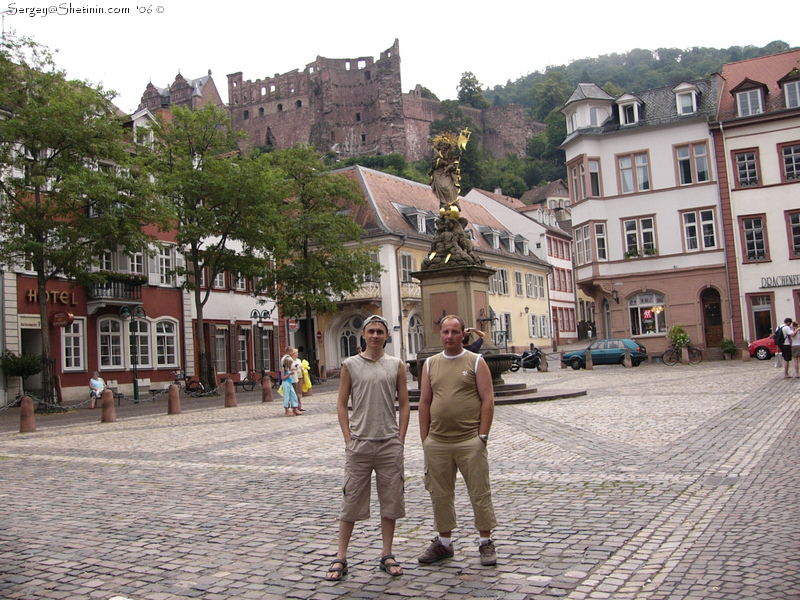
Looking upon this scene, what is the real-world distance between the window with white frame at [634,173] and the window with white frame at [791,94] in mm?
6631

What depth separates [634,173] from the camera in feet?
137

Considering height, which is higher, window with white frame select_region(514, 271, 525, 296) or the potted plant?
window with white frame select_region(514, 271, 525, 296)

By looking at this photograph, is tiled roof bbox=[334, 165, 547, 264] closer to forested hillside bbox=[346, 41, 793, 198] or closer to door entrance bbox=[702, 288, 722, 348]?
door entrance bbox=[702, 288, 722, 348]

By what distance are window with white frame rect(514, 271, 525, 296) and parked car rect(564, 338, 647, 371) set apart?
23.8 meters

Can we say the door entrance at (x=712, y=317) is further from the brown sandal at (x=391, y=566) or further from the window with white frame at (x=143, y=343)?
the brown sandal at (x=391, y=566)

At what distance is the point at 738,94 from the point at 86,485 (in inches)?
1479

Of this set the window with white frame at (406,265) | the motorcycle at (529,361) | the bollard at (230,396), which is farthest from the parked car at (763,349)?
the bollard at (230,396)

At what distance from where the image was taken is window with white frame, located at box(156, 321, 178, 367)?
3744 cm

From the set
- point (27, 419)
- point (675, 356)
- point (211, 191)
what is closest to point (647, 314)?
point (675, 356)

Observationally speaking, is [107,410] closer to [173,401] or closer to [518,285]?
[173,401]

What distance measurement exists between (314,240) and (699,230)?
18.2 m

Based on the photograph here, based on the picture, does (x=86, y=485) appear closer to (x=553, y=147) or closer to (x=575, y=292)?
(x=575, y=292)

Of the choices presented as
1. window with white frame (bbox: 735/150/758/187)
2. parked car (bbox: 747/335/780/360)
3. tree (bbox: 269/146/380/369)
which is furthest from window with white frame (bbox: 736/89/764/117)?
tree (bbox: 269/146/380/369)

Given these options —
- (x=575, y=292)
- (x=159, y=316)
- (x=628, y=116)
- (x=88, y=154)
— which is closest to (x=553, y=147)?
(x=575, y=292)
